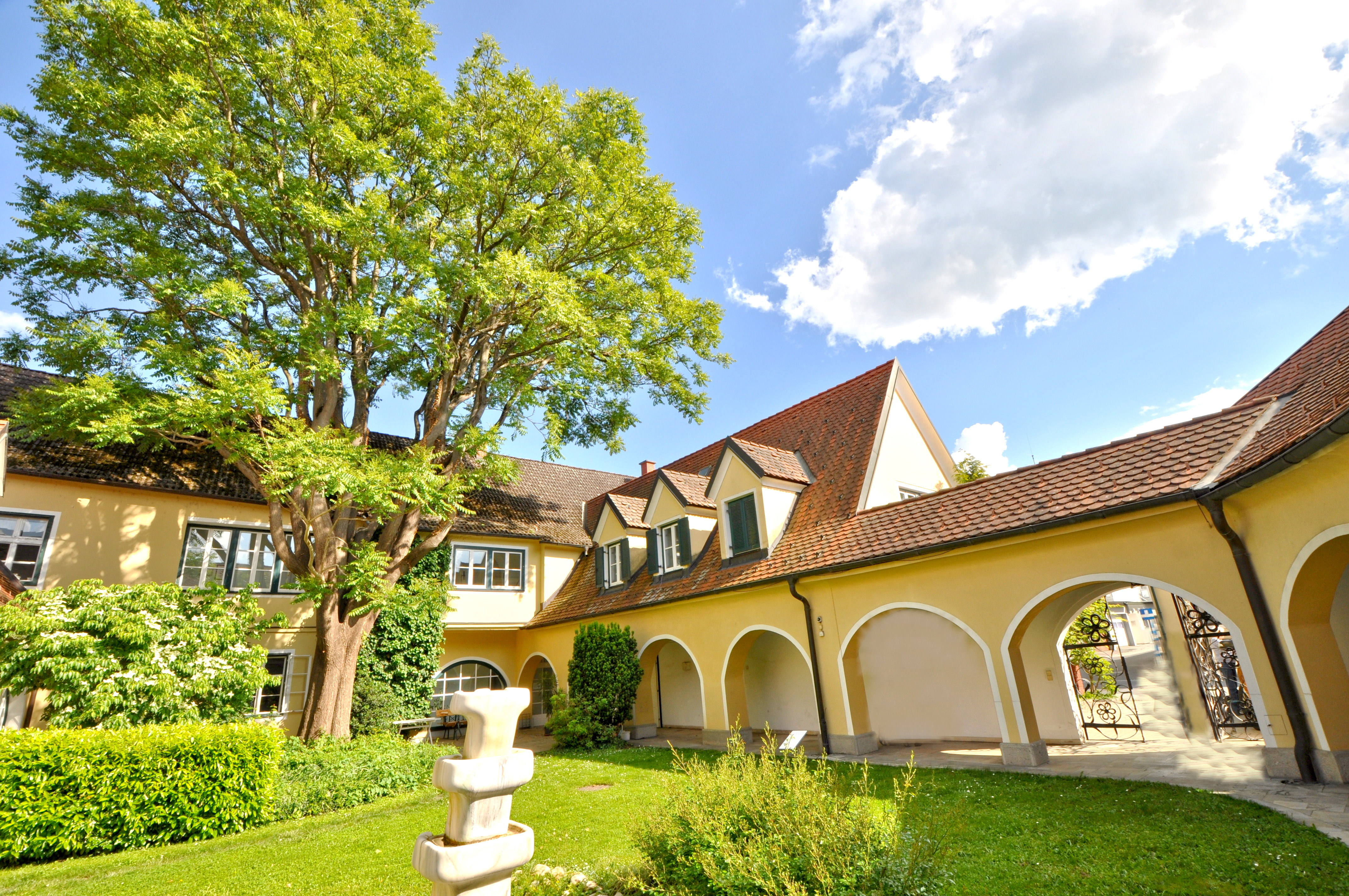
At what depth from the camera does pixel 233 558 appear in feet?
53.7

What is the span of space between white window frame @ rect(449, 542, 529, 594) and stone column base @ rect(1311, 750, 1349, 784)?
715 inches

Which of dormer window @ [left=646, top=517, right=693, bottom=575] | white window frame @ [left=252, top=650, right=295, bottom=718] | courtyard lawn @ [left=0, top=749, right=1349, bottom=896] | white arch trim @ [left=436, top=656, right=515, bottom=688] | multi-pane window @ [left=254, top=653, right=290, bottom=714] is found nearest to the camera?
courtyard lawn @ [left=0, top=749, right=1349, bottom=896]

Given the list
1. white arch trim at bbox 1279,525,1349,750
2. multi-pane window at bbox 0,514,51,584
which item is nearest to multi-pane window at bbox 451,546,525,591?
multi-pane window at bbox 0,514,51,584

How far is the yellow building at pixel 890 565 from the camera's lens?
293 inches

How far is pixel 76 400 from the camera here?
10.5 meters

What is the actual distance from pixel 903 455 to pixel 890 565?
5.03m

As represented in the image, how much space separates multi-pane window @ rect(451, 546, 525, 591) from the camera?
63.9 ft

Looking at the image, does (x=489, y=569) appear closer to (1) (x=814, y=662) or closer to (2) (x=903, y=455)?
(1) (x=814, y=662)

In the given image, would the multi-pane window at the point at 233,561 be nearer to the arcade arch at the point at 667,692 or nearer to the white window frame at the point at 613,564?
the white window frame at the point at 613,564

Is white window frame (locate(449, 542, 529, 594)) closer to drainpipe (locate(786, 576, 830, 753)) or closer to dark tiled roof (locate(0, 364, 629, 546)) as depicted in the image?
dark tiled roof (locate(0, 364, 629, 546))

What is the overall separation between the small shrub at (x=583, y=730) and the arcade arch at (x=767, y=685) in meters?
3.27

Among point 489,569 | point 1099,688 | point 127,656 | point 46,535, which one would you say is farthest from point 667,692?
point 46,535

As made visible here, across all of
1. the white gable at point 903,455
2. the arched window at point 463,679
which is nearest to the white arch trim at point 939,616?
the white gable at point 903,455

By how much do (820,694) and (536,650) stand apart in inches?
429
